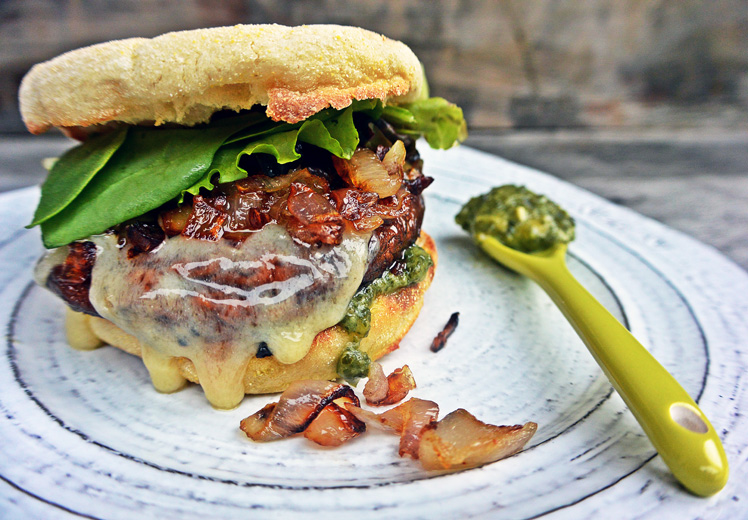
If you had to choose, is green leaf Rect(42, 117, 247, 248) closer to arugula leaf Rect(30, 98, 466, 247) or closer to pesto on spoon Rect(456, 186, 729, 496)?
arugula leaf Rect(30, 98, 466, 247)

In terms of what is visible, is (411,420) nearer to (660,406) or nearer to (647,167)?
(660,406)

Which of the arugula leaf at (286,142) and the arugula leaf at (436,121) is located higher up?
the arugula leaf at (286,142)

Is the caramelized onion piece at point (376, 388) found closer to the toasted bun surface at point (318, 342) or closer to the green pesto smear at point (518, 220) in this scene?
the toasted bun surface at point (318, 342)

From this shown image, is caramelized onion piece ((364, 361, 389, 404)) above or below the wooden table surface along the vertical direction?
above

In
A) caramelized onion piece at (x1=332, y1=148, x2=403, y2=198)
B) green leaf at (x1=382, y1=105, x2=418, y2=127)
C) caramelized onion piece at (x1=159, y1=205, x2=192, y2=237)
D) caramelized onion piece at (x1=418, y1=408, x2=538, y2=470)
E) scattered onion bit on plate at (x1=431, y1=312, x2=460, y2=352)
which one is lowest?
scattered onion bit on plate at (x1=431, y1=312, x2=460, y2=352)

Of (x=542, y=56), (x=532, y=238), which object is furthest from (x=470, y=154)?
(x=542, y=56)

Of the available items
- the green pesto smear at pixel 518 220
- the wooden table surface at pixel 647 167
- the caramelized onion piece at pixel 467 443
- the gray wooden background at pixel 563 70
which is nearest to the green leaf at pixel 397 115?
the green pesto smear at pixel 518 220

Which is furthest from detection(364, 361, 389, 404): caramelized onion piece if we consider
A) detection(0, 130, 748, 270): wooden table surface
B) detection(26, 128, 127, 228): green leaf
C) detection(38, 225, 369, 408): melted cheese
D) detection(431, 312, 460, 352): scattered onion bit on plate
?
detection(0, 130, 748, 270): wooden table surface
